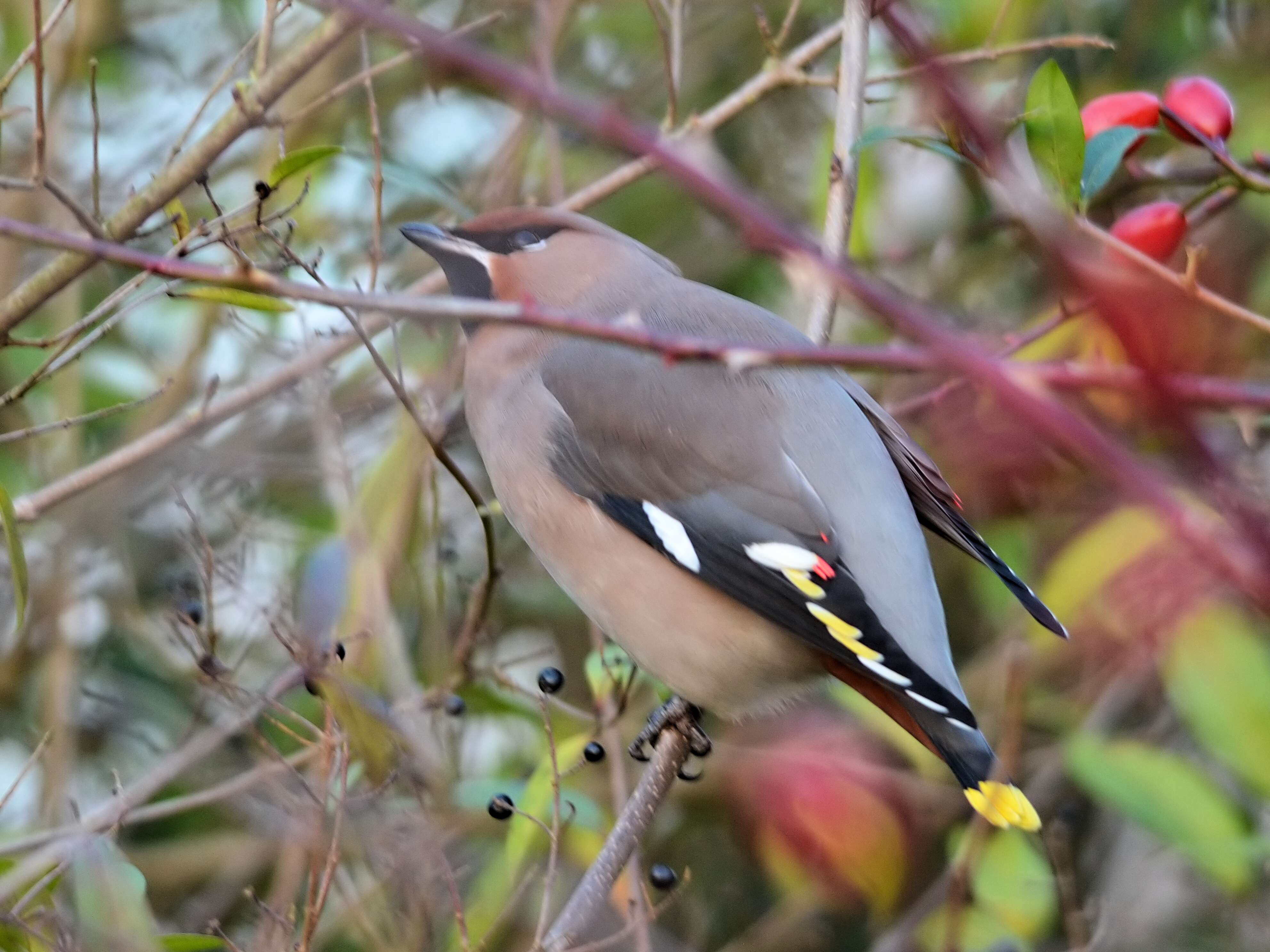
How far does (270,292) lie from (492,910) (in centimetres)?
169

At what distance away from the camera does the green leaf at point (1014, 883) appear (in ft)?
7.80

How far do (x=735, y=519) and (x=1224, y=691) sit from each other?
→ 82cm

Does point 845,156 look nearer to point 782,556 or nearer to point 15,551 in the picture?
point 782,556

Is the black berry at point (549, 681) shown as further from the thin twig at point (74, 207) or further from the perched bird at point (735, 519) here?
the thin twig at point (74, 207)

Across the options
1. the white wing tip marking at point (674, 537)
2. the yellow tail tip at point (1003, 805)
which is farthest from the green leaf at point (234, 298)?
the yellow tail tip at point (1003, 805)

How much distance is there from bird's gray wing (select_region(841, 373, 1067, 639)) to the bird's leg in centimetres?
49

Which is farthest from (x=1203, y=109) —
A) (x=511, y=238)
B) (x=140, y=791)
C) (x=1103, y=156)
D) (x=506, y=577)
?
(x=140, y=791)

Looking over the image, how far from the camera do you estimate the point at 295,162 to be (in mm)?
1923

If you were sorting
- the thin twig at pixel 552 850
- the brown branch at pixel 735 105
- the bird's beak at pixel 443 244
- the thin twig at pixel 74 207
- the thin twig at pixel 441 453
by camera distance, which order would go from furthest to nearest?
the brown branch at pixel 735 105
the bird's beak at pixel 443 244
the thin twig at pixel 441 453
the thin twig at pixel 552 850
the thin twig at pixel 74 207

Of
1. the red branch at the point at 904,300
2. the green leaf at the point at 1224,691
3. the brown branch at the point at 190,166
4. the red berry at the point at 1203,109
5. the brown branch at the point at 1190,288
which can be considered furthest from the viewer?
the green leaf at the point at 1224,691

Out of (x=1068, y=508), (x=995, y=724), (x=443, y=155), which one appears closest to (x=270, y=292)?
(x=1068, y=508)

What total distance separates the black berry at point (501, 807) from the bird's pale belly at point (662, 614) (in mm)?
292

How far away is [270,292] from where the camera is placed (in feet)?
2.84

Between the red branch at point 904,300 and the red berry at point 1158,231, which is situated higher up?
the red branch at point 904,300
